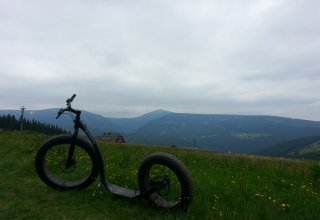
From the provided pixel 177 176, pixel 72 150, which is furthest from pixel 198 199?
pixel 72 150

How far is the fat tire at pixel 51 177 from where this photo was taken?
8.17 meters

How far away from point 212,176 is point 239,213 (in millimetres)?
3216

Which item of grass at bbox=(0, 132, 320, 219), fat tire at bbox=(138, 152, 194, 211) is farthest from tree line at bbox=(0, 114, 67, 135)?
fat tire at bbox=(138, 152, 194, 211)

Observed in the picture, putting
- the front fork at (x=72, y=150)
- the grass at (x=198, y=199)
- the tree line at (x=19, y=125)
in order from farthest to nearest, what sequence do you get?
the tree line at (x=19, y=125), the front fork at (x=72, y=150), the grass at (x=198, y=199)

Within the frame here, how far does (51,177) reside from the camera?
27.8 feet

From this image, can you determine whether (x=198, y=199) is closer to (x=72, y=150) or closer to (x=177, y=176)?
(x=177, y=176)

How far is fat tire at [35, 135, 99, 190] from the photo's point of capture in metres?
8.17

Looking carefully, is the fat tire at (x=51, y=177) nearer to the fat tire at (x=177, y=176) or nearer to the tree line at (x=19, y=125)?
the fat tire at (x=177, y=176)

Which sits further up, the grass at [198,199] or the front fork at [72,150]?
the front fork at [72,150]

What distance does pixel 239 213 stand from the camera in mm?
6559

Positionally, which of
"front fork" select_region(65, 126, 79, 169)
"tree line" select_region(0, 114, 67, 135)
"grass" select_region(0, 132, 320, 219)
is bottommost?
"grass" select_region(0, 132, 320, 219)

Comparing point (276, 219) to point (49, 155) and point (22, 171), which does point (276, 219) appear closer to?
point (49, 155)

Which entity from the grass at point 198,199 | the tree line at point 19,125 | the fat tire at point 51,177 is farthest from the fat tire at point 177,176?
the tree line at point 19,125

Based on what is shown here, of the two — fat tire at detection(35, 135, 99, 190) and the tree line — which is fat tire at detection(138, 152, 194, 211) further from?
the tree line
